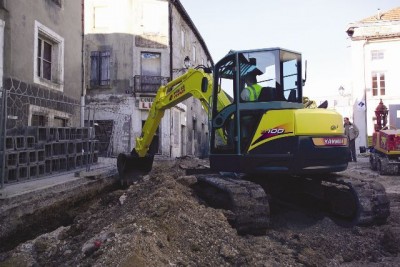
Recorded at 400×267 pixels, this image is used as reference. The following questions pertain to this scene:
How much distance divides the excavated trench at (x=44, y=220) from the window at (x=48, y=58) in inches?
177

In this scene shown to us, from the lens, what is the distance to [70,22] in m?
12.6

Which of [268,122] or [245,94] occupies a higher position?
[245,94]

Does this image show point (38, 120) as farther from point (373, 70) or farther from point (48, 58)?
point (373, 70)

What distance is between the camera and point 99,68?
22.3m

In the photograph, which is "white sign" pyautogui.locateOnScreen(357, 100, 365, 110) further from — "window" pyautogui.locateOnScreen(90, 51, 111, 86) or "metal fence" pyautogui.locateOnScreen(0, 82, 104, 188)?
"metal fence" pyautogui.locateOnScreen(0, 82, 104, 188)

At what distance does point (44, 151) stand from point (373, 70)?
23453 millimetres

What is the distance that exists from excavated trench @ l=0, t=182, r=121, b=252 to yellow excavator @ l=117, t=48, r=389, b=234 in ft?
7.59

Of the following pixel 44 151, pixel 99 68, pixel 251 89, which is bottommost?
pixel 44 151

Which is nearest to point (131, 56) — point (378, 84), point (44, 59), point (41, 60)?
point (44, 59)

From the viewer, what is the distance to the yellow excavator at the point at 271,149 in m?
5.24

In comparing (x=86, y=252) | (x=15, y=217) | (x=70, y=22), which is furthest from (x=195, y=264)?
(x=70, y=22)

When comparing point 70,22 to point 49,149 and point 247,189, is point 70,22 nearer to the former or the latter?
point 49,149

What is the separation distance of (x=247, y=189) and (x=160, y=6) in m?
19.1

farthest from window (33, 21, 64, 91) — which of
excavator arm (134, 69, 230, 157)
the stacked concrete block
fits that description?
excavator arm (134, 69, 230, 157)
